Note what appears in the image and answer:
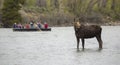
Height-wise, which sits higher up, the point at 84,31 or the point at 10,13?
the point at 10,13

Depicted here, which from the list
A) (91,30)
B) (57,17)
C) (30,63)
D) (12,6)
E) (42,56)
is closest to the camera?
(30,63)

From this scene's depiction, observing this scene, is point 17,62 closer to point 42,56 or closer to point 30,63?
point 30,63

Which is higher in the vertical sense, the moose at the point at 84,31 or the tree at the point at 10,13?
the tree at the point at 10,13

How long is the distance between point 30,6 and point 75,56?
348ft

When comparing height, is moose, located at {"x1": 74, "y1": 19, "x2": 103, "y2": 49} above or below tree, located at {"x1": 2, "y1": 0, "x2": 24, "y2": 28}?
below

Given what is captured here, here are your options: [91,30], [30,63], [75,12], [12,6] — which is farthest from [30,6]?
[30,63]

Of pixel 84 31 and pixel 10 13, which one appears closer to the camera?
pixel 84 31

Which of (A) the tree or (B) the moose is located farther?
(A) the tree

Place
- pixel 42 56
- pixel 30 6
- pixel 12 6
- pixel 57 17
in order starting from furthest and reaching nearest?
pixel 30 6 < pixel 57 17 < pixel 12 6 < pixel 42 56

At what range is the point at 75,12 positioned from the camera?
134 metres

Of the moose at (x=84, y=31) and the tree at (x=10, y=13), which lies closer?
the moose at (x=84, y=31)

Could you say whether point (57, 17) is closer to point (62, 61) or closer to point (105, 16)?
point (105, 16)

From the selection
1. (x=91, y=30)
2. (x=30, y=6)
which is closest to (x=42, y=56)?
(x=91, y=30)

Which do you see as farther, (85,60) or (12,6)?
(12,6)
